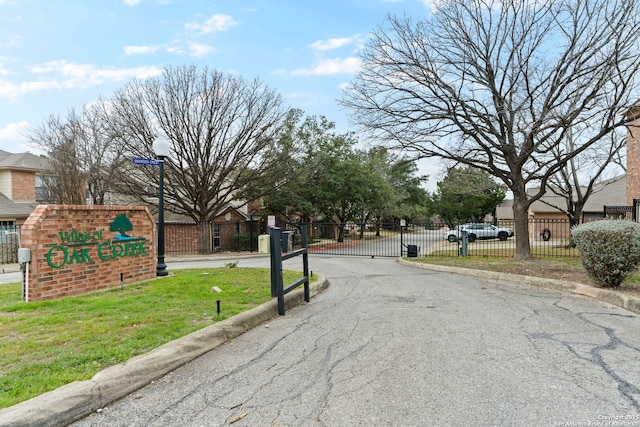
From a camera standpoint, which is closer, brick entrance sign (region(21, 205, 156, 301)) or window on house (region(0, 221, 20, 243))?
brick entrance sign (region(21, 205, 156, 301))

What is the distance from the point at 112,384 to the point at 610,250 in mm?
8882

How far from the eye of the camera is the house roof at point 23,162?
25.2 metres

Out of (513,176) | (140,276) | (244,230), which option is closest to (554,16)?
(513,176)

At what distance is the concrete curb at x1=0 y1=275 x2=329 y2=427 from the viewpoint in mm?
2953

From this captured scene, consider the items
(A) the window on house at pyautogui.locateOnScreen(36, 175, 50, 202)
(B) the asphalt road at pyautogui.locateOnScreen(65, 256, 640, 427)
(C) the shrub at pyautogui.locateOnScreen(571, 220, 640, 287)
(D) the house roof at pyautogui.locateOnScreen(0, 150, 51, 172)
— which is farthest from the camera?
(A) the window on house at pyautogui.locateOnScreen(36, 175, 50, 202)

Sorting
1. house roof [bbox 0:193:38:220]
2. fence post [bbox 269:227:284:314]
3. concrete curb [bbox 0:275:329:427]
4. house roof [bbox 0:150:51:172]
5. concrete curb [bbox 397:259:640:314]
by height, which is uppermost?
house roof [bbox 0:150:51:172]

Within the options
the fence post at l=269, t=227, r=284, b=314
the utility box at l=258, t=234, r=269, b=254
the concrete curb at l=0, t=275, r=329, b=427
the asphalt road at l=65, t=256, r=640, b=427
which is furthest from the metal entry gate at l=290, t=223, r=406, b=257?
the concrete curb at l=0, t=275, r=329, b=427

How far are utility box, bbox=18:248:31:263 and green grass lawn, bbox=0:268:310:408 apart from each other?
2.41 ft

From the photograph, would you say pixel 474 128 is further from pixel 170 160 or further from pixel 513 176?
pixel 170 160

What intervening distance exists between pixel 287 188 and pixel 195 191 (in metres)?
5.92

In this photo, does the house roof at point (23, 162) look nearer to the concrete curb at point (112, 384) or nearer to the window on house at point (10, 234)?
the window on house at point (10, 234)

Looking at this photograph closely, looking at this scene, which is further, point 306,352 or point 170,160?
point 170,160

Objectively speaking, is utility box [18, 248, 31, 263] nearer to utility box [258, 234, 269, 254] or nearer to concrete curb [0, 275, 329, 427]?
concrete curb [0, 275, 329, 427]

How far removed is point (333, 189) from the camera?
94.9 ft
